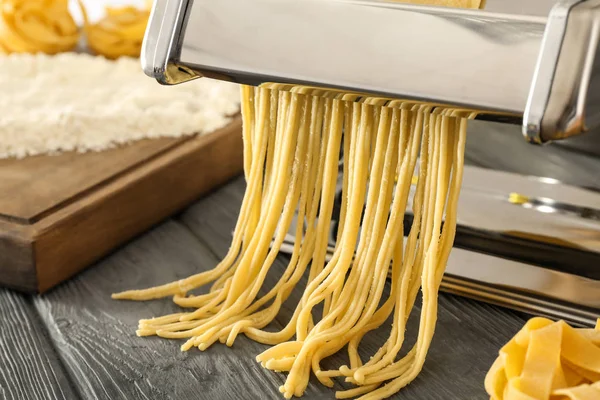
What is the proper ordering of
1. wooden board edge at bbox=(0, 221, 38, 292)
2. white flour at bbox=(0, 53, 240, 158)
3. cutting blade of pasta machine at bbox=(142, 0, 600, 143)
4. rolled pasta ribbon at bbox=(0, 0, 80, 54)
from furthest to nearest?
rolled pasta ribbon at bbox=(0, 0, 80, 54) → white flour at bbox=(0, 53, 240, 158) → wooden board edge at bbox=(0, 221, 38, 292) → cutting blade of pasta machine at bbox=(142, 0, 600, 143)

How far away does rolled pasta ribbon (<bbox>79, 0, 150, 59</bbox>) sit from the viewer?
Result: 1329mm

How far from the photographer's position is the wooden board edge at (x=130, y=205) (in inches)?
32.3

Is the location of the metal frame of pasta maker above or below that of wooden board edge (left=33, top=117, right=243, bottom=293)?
above

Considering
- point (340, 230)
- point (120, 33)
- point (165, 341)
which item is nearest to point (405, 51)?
point (340, 230)

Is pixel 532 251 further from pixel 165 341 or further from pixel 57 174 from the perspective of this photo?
pixel 57 174

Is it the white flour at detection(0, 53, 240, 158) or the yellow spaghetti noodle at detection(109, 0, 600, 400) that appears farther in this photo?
the white flour at detection(0, 53, 240, 158)

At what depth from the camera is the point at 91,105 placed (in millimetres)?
1106

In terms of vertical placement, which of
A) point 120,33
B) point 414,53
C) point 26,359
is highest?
point 414,53

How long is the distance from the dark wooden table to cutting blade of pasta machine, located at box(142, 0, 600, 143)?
25cm

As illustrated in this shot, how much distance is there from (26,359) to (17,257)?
13 centimetres

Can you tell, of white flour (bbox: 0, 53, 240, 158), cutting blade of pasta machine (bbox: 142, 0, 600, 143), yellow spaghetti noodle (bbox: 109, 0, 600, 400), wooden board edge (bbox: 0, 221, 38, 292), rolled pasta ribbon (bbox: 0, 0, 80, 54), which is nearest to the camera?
cutting blade of pasta machine (bbox: 142, 0, 600, 143)

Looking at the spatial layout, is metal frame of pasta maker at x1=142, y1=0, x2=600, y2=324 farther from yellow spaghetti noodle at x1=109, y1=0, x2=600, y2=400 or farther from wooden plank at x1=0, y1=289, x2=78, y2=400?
wooden plank at x1=0, y1=289, x2=78, y2=400

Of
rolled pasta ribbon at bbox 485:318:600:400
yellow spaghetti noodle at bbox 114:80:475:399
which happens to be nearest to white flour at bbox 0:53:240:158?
yellow spaghetti noodle at bbox 114:80:475:399

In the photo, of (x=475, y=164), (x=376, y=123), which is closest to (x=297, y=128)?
(x=376, y=123)
